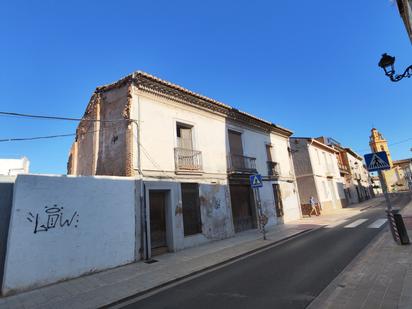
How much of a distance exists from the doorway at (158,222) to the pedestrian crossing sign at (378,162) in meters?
7.08

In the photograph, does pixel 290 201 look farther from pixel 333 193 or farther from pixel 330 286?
pixel 330 286

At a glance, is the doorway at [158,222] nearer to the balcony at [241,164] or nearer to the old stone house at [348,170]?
the balcony at [241,164]

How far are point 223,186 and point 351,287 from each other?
8104 millimetres

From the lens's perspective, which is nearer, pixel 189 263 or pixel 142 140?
pixel 189 263

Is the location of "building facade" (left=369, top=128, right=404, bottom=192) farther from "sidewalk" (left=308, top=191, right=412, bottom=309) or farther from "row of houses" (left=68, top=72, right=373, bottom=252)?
"sidewalk" (left=308, top=191, right=412, bottom=309)

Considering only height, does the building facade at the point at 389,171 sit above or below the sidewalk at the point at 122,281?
above

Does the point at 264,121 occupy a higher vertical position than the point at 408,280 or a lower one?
higher

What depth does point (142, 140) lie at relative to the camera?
948 centimetres

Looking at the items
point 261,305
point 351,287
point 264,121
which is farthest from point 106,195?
point 264,121

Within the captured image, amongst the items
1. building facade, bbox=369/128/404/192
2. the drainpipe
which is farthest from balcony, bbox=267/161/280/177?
building facade, bbox=369/128/404/192

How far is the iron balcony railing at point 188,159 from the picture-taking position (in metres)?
10.6

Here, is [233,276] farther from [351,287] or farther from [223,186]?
[223,186]

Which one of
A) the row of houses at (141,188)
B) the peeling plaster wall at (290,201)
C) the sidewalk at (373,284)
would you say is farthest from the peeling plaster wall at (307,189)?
the sidewalk at (373,284)

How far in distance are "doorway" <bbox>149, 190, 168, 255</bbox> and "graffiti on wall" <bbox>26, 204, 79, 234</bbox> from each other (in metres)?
2.88
